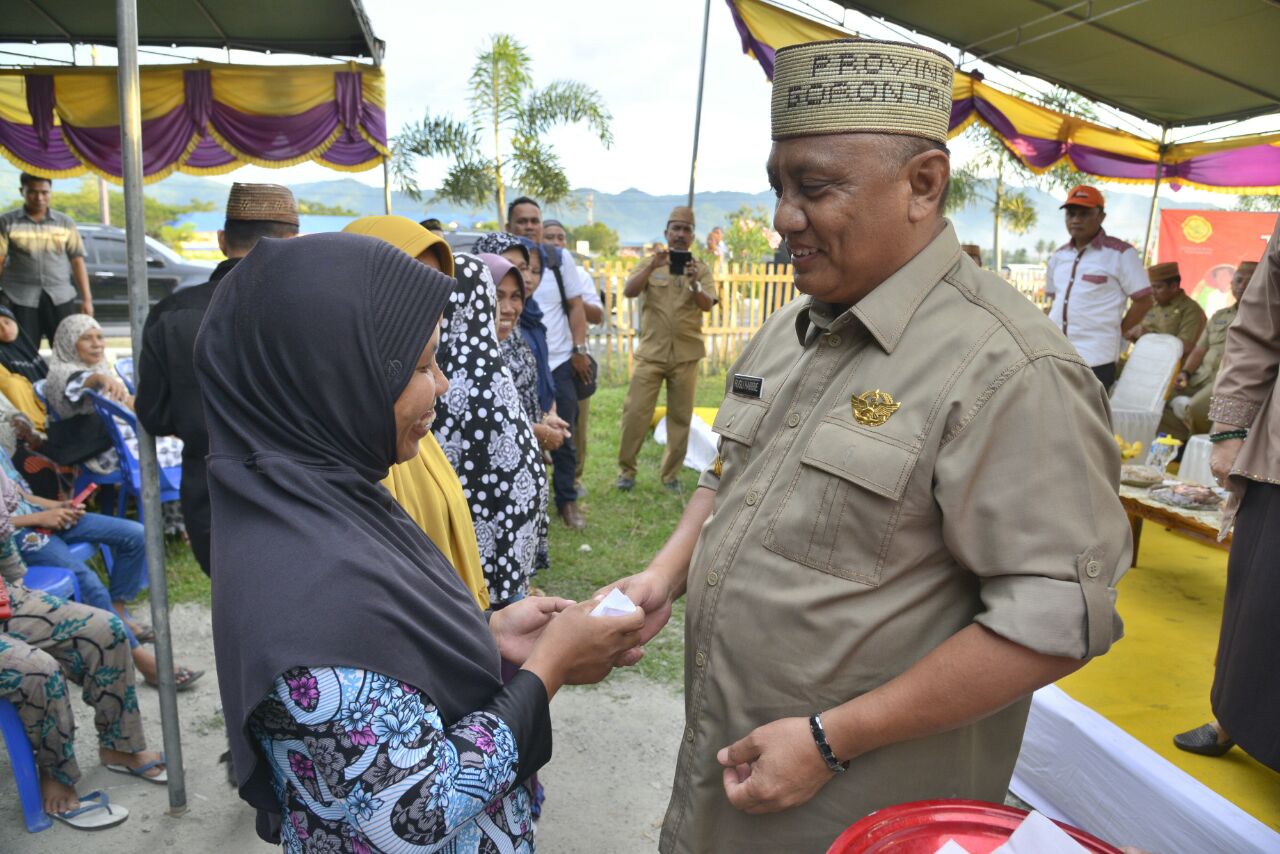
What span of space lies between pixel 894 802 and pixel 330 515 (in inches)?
41.7

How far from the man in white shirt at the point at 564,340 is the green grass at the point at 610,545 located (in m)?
0.30

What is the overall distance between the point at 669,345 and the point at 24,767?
16.6ft

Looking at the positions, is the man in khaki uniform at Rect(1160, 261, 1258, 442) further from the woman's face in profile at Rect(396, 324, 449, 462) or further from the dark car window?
the dark car window

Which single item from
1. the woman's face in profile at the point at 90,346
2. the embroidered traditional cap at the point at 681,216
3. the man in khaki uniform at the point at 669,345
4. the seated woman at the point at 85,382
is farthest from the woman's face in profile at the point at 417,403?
the embroidered traditional cap at the point at 681,216

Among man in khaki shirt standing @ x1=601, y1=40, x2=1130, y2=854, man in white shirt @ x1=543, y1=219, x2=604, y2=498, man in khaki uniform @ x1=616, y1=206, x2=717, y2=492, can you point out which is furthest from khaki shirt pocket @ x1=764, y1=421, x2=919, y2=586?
man in khaki uniform @ x1=616, y1=206, x2=717, y2=492

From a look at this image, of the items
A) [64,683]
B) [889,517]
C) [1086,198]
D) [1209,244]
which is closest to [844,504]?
[889,517]

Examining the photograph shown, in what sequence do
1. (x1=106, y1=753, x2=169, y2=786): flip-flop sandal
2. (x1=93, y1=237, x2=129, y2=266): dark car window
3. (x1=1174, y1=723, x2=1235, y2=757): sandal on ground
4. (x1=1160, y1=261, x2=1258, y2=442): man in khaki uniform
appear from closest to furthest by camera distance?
(x1=1174, y1=723, x2=1235, y2=757): sandal on ground < (x1=106, y1=753, x2=169, y2=786): flip-flop sandal < (x1=1160, y1=261, x2=1258, y2=442): man in khaki uniform < (x1=93, y1=237, x2=129, y2=266): dark car window

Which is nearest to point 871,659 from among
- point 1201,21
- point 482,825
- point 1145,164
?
point 482,825

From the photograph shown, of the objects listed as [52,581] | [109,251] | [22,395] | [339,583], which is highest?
[109,251]

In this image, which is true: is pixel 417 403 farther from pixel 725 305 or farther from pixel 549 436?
pixel 725 305

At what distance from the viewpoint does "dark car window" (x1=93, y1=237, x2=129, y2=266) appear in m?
14.4

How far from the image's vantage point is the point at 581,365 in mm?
6320

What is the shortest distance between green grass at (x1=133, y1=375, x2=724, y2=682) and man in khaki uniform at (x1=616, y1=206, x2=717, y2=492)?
309mm

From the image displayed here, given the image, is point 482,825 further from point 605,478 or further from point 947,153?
point 605,478
